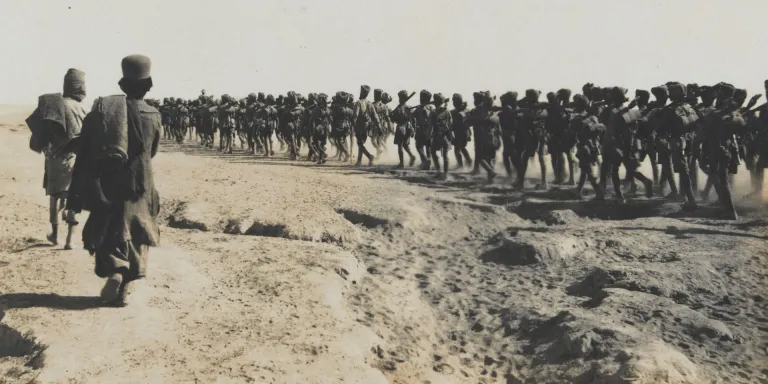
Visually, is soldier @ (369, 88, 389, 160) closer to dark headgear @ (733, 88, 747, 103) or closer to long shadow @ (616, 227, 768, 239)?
dark headgear @ (733, 88, 747, 103)

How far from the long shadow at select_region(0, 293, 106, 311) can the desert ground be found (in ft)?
0.08

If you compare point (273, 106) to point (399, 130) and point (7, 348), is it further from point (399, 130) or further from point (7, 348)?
point (7, 348)

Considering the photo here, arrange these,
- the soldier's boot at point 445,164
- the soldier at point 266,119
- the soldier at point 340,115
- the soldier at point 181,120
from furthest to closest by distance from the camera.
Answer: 1. the soldier at point 181,120
2. the soldier at point 266,119
3. the soldier at point 340,115
4. the soldier's boot at point 445,164

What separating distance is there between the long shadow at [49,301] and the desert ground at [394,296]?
2cm

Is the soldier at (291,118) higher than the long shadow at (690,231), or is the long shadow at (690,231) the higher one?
the soldier at (291,118)

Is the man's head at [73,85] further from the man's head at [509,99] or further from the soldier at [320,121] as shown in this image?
the soldier at [320,121]

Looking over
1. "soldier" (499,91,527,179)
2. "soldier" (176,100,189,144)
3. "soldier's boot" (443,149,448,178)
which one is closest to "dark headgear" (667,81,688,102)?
"soldier" (499,91,527,179)

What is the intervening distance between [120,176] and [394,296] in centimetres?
325

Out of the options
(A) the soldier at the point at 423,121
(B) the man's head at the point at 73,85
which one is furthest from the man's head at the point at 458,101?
(B) the man's head at the point at 73,85

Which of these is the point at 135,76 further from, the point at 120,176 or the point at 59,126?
the point at 59,126

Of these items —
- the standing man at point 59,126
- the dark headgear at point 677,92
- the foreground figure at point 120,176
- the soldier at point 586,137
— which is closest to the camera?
the foreground figure at point 120,176

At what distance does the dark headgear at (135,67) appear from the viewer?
4.71 metres

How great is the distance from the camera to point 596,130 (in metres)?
11.8

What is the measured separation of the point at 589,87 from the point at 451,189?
12.2ft
